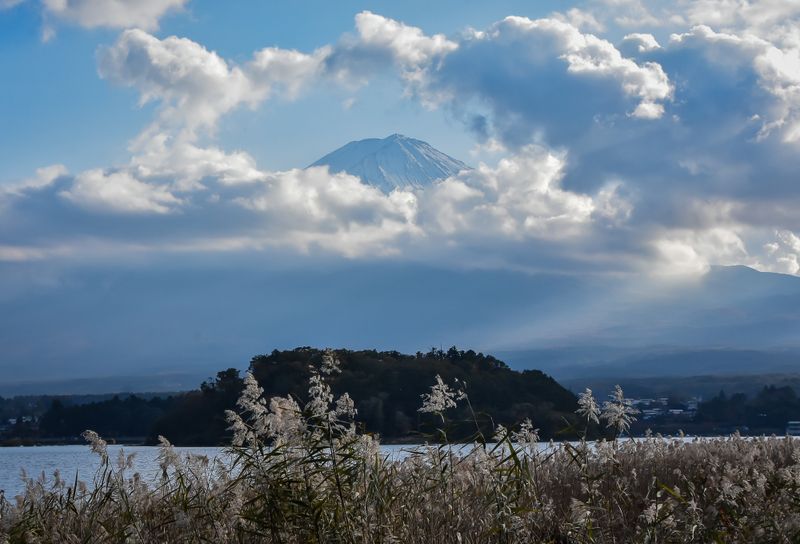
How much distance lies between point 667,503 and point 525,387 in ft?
99.4

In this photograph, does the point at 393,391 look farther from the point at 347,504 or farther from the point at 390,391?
the point at 347,504

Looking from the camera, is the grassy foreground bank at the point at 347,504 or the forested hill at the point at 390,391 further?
the forested hill at the point at 390,391

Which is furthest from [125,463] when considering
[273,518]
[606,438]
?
[606,438]

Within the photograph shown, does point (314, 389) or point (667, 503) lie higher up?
point (314, 389)

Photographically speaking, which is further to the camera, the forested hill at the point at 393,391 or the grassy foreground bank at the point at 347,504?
the forested hill at the point at 393,391

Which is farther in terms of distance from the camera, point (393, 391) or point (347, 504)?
point (393, 391)

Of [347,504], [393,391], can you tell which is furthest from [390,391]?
[347,504]

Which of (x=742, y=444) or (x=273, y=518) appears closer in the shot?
(x=273, y=518)

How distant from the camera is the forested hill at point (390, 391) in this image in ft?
110

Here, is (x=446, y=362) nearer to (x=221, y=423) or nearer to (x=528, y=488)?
(x=221, y=423)

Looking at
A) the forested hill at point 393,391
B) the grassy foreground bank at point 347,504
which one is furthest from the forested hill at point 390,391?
the grassy foreground bank at point 347,504

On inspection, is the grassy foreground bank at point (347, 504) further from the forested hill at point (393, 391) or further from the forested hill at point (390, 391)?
the forested hill at point (393, 391)

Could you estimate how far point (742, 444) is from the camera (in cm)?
1438

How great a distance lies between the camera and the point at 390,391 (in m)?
34.5
